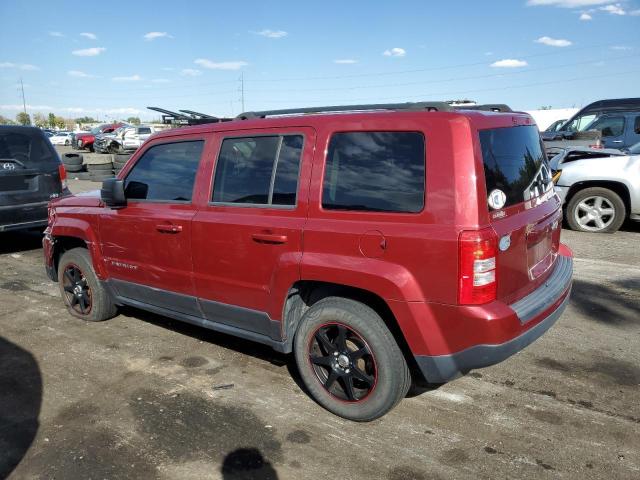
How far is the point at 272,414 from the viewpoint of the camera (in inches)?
129

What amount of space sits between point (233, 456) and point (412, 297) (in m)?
1.32

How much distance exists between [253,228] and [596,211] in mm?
6851

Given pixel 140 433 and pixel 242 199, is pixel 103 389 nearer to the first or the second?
pixel 140 433

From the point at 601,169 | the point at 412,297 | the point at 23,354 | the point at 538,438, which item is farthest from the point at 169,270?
the point at 601,169

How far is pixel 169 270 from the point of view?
394cm

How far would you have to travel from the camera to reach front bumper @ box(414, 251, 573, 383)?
2701mm

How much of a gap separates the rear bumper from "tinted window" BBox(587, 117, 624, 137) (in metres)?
12.4

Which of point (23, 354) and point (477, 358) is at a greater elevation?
point (477, 358)

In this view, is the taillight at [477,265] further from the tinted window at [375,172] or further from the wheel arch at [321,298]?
the wheel arch at [321,298]

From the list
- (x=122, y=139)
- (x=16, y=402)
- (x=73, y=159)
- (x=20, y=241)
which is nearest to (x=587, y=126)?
A: (x=20, y=241)

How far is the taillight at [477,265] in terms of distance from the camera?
2.59 meters

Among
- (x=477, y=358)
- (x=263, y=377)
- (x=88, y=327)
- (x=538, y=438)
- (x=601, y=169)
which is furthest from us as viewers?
(x=601, y=169)

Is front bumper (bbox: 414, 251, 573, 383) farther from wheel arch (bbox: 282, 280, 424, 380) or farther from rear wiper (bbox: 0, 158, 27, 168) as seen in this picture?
rear wiper (bbox: 0, 158, 27, 168)

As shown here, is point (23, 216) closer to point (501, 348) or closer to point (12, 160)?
point (12, 160)
